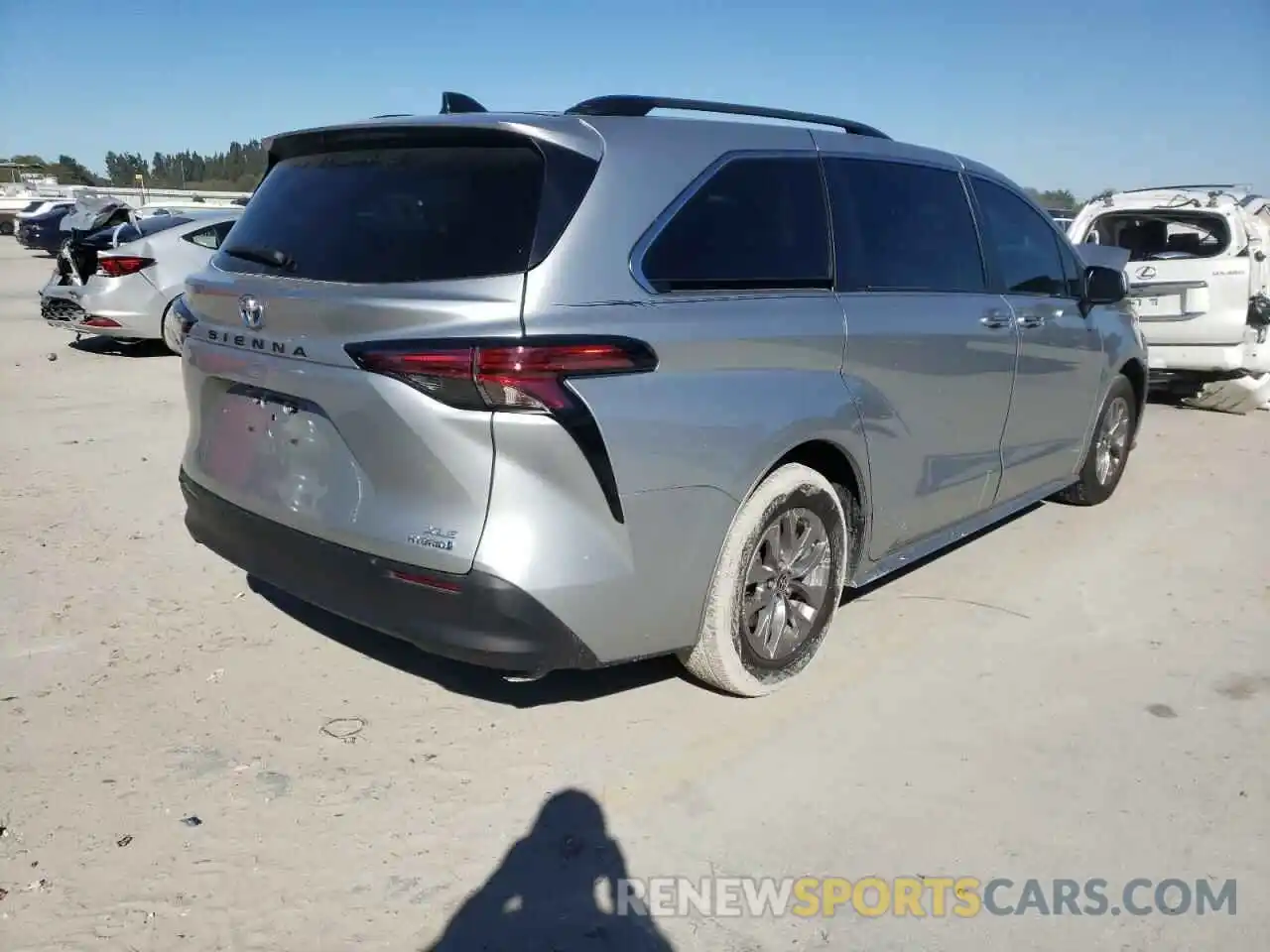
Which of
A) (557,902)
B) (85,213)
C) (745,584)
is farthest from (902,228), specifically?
(85,213)

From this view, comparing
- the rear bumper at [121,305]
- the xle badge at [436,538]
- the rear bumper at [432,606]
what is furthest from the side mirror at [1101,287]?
the rear bumper at [121,305]

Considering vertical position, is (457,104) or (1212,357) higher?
(457,104)

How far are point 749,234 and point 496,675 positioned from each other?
5.88 feet

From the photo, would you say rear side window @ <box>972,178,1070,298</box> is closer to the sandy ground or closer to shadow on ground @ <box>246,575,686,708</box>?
the sandy ground

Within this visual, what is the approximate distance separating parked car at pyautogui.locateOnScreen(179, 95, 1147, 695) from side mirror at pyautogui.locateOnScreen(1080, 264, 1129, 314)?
69.5 inches

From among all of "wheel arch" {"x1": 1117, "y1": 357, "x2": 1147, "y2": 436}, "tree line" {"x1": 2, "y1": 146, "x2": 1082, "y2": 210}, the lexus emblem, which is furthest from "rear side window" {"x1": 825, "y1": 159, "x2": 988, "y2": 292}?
"tree line" {"x1": 2, "y1": 146, "x2": 1082, "y2": 210}

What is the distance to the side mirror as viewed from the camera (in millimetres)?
5246

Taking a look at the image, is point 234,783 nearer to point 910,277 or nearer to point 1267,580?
point 910,277

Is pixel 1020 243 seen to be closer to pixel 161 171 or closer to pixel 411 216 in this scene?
pixel 411 216

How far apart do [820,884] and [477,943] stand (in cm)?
89

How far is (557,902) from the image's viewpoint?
8.18ft

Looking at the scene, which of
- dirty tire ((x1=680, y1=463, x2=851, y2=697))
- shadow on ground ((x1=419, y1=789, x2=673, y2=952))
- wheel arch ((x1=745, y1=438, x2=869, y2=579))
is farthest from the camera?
wheel arch ((x1=745, y1=438, x2=869, y2=579))

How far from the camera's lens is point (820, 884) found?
260 centimetres

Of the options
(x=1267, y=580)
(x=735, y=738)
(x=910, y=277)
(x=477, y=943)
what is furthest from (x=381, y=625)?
(x=1267, y=580)
